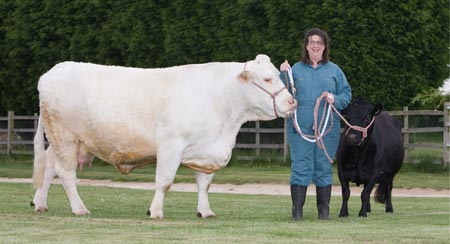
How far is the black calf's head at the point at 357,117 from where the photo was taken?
1477 cm

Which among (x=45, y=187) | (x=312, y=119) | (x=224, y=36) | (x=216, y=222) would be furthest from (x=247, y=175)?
(x=216, y=222)

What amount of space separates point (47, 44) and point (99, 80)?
21.9 metres

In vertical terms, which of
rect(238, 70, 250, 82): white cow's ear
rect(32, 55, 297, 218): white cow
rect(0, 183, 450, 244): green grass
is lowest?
rect(0, 183, 450, 244): green grass

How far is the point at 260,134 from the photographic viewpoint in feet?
104

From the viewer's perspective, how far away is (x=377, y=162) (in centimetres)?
1540

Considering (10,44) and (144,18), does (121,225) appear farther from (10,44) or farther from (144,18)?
(10,44)

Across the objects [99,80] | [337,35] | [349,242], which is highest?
[337,35]

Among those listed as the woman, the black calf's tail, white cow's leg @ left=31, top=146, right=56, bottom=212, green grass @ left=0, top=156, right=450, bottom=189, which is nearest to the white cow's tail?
white cow's leg @ left=31, top=146, right=56, bottom=212

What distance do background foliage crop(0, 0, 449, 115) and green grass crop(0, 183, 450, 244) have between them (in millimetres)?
10385

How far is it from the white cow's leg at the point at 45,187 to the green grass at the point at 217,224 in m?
0.13

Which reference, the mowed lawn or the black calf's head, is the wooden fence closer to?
the mowed lawn

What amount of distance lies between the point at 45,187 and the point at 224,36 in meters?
16.4

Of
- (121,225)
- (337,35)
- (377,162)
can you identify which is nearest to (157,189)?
(121,225)

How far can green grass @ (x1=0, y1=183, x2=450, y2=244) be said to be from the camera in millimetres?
11133
